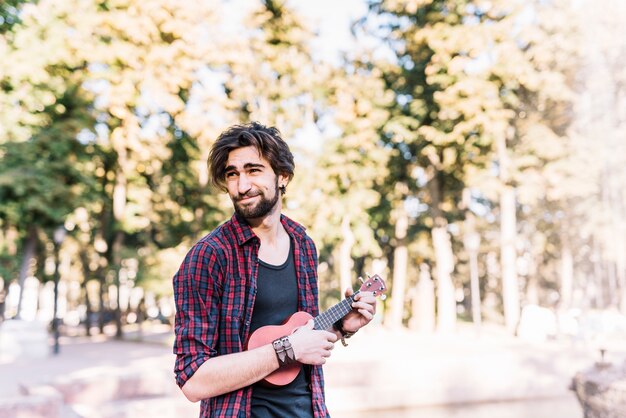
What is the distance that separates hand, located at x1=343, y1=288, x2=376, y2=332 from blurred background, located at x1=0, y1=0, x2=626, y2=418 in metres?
12.7

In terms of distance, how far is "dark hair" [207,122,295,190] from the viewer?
2.52 m

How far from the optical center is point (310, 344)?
91.7 inches

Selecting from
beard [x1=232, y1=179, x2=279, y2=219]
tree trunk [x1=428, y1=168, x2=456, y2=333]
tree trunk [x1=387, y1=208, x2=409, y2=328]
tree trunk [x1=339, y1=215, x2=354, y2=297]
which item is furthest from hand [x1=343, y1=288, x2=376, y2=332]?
tree trunk [x1=387, y1=208, x2=409, y2=328]

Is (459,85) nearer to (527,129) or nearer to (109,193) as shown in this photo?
(527,129)

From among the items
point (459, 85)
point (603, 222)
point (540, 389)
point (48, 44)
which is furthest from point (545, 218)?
point (48, 44)

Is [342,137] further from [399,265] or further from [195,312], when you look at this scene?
[195,312]

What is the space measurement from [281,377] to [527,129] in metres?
23.2

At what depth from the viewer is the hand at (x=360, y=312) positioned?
2621 mm

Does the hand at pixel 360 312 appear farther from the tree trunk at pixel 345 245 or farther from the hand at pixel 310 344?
the tree trunk at pixel 345 245

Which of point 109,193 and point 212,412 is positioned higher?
point 109,193

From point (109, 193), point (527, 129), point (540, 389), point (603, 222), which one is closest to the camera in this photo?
point (540, 389)

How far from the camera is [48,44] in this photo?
21.0 meters

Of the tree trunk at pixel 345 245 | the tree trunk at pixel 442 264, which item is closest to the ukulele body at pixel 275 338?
the tree trunk at pixel 345 245

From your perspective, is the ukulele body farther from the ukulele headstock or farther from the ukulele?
the ukulele headstock
